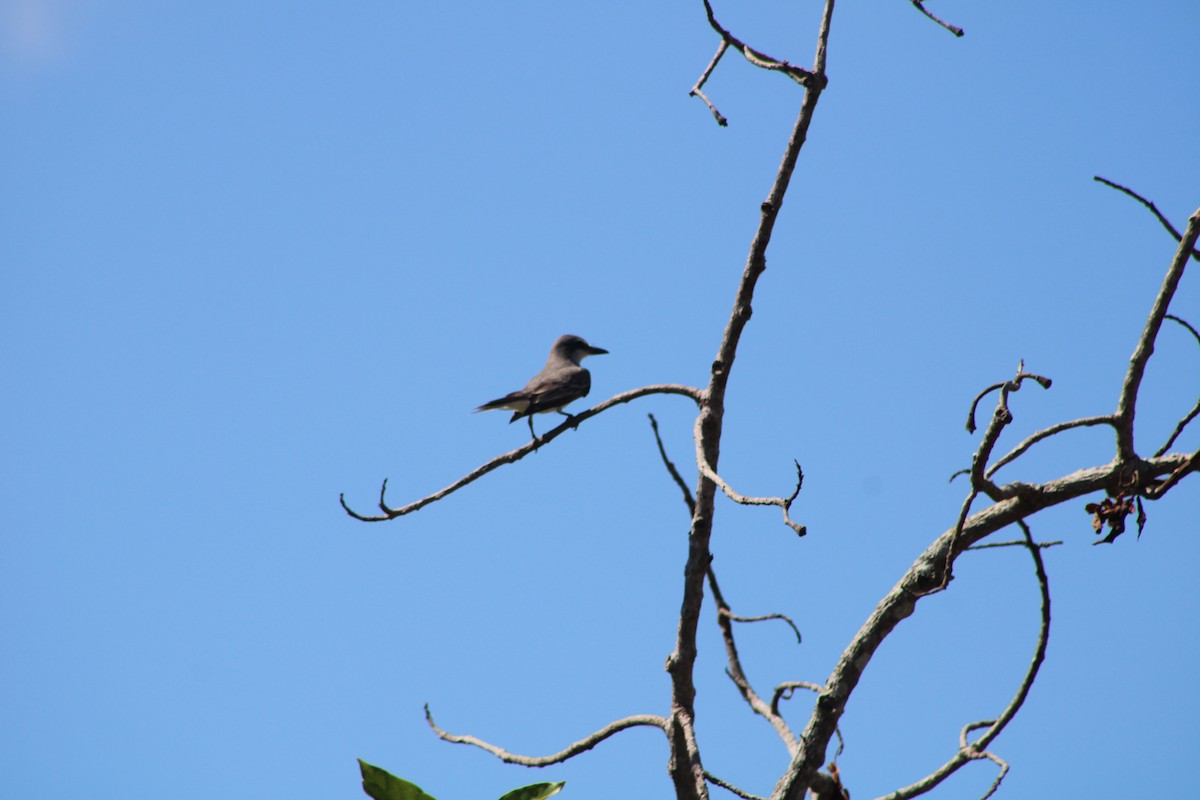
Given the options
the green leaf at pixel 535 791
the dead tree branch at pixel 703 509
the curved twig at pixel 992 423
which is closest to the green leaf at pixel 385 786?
the green leaf at pixel 535 791

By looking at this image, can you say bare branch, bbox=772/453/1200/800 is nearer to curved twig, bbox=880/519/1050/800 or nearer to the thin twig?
curved twig, bbox=880/519/1050/800

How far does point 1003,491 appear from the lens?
3604 mm

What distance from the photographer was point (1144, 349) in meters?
3.53

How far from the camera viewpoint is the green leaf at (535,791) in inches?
138

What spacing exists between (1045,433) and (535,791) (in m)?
1.99

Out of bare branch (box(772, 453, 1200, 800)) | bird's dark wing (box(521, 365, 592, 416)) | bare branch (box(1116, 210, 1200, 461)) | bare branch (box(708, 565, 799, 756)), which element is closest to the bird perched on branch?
bird's dark wing (box(521, 365, 592, 416))

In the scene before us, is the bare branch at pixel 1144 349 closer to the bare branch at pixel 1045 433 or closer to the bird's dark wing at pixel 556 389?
the bare branch at pixel 1045 433

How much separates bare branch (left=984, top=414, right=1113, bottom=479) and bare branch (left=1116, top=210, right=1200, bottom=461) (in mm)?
50

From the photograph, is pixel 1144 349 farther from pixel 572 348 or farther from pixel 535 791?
pixel 572 348

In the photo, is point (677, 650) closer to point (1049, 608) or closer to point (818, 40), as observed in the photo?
point (1049, 608)

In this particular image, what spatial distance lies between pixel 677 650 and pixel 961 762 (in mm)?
1080

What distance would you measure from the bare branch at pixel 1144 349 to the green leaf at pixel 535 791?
2090mm

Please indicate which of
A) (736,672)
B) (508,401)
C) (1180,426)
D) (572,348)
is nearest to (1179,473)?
(1180,426)

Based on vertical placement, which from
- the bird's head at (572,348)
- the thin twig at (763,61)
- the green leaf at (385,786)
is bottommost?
the green leaf at (385,786)
